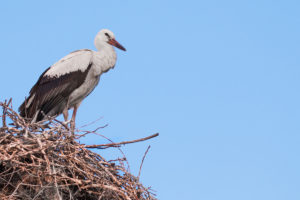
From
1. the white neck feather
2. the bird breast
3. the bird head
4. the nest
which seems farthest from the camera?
the bird head

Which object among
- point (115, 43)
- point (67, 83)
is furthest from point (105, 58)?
point (67, 83)

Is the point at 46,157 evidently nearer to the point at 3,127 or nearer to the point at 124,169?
the point at 3,127

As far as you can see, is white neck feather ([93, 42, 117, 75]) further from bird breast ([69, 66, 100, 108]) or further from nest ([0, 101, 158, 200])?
nest ([0, 101, 158, 200])

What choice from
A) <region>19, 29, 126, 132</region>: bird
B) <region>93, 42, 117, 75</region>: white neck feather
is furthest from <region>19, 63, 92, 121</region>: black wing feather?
<region>93, 42, 117, 75</region>: white neck feather

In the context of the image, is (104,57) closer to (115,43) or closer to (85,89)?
(115,43)

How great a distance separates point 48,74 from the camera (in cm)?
879

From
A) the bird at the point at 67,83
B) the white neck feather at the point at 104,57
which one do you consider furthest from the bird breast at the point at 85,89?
the white neck feather at the point at 104,57

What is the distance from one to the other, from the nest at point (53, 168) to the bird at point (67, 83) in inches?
93.4

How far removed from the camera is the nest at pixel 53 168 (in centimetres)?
556

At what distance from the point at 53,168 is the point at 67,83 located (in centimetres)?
320

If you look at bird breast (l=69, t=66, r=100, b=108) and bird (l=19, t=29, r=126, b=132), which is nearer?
bird (l=19, t=29, r=126, b=132)

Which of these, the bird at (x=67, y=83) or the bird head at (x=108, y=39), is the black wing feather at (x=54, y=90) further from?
the bird head at (x=108, y=39)

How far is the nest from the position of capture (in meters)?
5.56

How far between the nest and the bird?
7.78 feet
